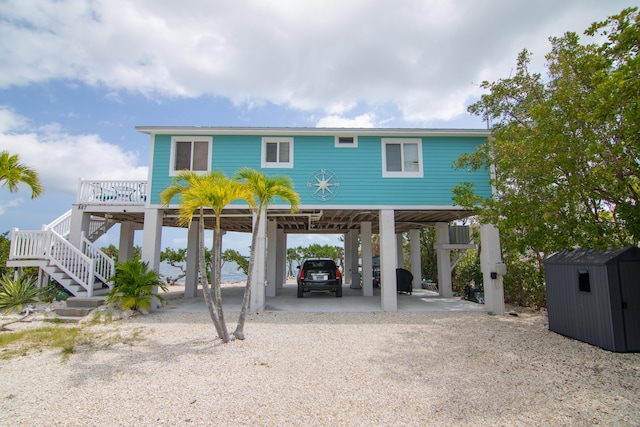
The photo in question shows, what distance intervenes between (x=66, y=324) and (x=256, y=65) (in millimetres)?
8228

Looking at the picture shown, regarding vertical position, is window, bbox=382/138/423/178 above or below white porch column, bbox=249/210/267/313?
above

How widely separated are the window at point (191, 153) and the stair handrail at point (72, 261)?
3.94 meters

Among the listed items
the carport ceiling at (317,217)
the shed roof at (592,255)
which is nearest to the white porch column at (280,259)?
the carport ceiling at (317,217)

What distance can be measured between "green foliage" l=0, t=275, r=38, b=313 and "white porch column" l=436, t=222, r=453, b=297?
14386 millimetres

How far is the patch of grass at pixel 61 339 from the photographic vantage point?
620cm

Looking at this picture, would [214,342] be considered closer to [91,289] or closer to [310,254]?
[91,289]

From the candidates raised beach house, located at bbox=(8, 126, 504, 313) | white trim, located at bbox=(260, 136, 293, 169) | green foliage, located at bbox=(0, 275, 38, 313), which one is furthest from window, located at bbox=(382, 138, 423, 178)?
green foliage, located at bbox=(0, 275, 38, 313)

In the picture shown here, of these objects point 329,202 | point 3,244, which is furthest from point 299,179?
point 3,244

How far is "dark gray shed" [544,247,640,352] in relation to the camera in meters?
6.16

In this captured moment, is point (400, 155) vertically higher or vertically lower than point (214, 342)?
higher

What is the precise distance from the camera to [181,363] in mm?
5492

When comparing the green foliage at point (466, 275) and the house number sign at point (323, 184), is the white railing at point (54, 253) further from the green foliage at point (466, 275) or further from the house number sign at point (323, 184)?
the green foliage at point (466, 275)

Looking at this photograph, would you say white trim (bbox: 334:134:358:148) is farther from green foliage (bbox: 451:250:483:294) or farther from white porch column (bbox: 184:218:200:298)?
green foliage (bbox: 451:250:483:294)

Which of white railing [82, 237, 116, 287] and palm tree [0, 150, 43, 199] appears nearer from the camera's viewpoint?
palm tree [0, 150, 43, 199]
